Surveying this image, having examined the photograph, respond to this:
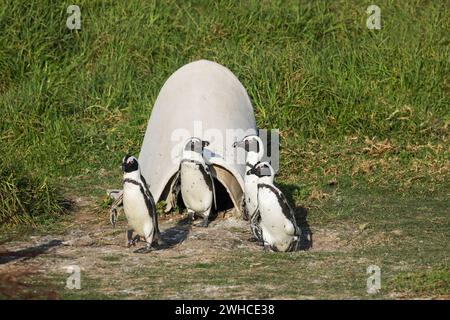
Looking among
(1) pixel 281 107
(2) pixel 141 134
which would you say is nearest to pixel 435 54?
(1) pixel 281 107

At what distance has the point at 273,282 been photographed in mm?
7441

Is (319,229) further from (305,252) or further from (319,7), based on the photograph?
(319,7)

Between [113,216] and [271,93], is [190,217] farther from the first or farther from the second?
[271,93]

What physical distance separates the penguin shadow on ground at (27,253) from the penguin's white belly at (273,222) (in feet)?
5.32

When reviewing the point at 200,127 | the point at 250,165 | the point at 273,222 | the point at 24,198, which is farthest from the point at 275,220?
the point at 24,198

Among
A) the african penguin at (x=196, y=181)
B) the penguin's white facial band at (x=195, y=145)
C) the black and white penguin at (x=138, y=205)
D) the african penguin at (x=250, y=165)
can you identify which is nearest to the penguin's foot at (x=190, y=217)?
the african penguin at (x=196, y=181)

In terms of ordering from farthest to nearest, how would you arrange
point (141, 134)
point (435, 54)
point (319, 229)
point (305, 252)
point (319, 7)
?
point (319, 7)
point (435, 54)
point (141, 134)
point (319, 229)
point (305, 252)

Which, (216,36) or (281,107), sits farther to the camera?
(216,36)

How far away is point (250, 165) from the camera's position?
355 inches

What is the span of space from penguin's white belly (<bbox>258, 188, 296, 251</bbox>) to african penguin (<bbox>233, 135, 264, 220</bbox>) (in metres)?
0.41

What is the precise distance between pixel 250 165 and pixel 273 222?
86cm

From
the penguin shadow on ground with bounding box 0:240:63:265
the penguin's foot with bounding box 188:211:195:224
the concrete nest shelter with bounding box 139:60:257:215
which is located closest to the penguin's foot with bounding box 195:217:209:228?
the penguin's foot with bounding box 188:211:195:224
